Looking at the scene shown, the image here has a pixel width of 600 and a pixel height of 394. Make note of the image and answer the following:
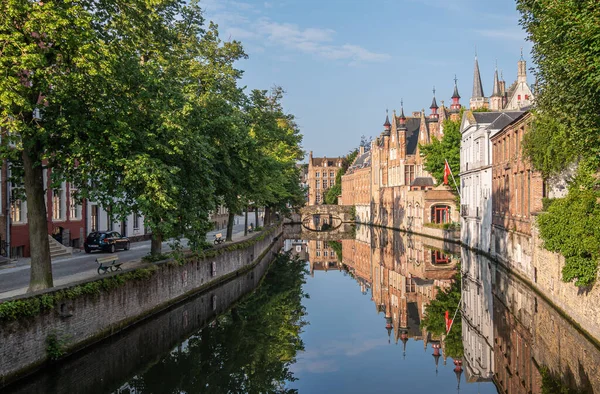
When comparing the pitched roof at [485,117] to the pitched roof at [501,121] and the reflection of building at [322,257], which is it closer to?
the pitched roof at [501,121]

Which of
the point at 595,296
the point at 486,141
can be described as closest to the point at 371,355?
the point at 595,296

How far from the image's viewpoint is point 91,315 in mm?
16297

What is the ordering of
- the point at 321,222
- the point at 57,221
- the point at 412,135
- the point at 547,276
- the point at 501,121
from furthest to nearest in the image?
the point at 321,222 → the point at 412,135 → the point at 501,121 → the point at 57,221 → the point at 547,276

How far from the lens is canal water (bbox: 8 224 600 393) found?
14461 mm

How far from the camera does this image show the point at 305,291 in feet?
106

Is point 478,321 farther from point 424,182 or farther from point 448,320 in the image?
point 424,182

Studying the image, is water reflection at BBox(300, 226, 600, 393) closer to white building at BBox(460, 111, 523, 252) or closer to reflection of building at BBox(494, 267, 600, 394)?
reflection of building at BBox(494, 267, 600, 394)

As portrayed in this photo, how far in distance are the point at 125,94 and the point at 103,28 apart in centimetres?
223

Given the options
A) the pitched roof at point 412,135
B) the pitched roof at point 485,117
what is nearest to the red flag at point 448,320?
the pitched roof at point 485,117

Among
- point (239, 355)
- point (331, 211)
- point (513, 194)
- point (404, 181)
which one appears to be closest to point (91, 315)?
point (239, 355)

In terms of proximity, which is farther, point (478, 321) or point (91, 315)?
point (478, 321)

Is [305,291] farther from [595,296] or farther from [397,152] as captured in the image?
[397,152]

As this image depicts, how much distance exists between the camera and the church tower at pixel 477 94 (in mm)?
92500

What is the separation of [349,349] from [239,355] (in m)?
3.66
